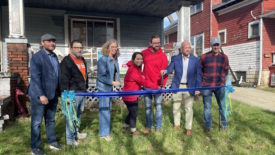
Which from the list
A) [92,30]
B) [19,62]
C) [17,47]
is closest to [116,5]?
[92,30]

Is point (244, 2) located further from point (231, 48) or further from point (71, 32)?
point (71, 32)

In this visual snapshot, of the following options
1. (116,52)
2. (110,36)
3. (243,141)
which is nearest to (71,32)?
(110,36)

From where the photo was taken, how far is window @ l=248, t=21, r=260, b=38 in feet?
45.0

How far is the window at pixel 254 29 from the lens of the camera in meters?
13.7

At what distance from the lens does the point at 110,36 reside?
34.3ft

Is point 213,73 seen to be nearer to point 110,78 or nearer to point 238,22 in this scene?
point 110,78

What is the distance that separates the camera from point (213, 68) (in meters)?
4.43

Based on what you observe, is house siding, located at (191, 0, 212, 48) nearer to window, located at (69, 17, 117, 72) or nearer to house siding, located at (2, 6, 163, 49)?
house siding, located at (2, 6, 163, 49)

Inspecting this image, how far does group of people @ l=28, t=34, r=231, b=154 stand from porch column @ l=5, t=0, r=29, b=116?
9.25ft

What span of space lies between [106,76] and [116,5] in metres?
5.87

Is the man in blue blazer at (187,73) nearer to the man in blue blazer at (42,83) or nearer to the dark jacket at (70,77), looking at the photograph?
the dark jacket at (70,77)

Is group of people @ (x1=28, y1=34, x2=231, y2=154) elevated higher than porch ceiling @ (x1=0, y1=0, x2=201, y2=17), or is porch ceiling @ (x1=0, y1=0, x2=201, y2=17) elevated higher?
porch ceiling @ (x1=0, y1=0, x2=201, y2=17)

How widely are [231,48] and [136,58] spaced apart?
44.9 feet

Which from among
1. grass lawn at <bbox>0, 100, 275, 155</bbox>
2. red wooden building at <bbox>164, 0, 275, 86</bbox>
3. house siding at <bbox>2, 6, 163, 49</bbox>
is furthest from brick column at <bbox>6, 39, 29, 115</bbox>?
red wooden building at <bbox>164, 0, 275, 86</bbox>
